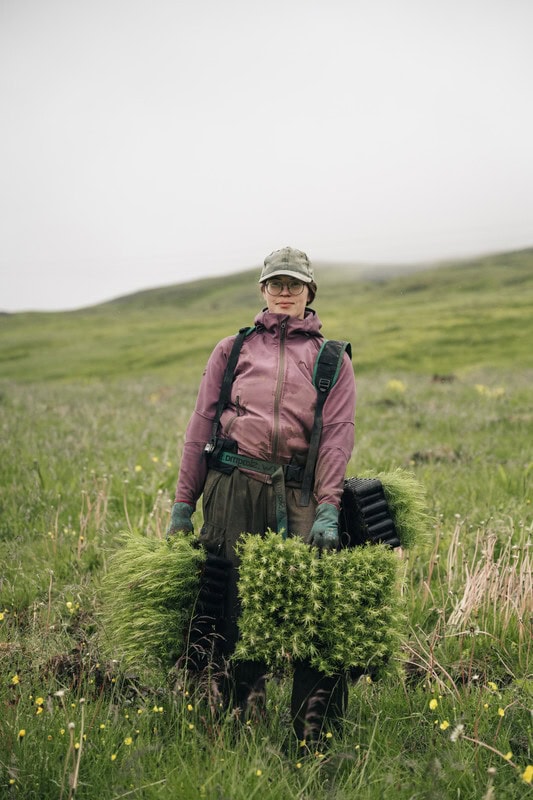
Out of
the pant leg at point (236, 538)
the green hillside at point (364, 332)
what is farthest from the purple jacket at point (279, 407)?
the green hillside at point (364, 332)

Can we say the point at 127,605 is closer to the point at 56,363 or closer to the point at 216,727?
the point at 216,727

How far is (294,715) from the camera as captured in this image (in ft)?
11.5

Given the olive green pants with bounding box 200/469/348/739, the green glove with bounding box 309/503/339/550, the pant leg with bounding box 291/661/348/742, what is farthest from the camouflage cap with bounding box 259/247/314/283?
the pant leg with bounding box 291/661/348/742

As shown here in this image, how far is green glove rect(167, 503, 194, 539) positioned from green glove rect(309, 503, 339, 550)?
0.83 metres

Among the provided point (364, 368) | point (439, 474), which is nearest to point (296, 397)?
point (439, 474)

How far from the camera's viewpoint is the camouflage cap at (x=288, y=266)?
387 cm

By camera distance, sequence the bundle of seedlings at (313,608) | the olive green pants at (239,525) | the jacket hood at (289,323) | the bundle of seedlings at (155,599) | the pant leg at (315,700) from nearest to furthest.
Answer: the bundle of seedlings at (313,608)
the pant leg at (315,700)
the bundle of seedlings at (155,599)
the olive green pants at (239,525)
the jacket hood at (289,323)

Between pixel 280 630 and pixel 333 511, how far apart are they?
26.5 inches

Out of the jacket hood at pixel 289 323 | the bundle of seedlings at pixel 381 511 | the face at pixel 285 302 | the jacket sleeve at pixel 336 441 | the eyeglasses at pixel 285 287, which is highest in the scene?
the eyeglasses at pixel 285 287

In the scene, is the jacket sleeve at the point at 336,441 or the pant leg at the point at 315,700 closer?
the pant leg at the point at 315,700

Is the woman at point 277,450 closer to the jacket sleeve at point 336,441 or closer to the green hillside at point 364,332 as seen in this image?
the jacket sleeve at point 336,441

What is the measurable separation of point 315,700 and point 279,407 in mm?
1545

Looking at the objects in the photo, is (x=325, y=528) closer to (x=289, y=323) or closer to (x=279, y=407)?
(x=279, y=407)

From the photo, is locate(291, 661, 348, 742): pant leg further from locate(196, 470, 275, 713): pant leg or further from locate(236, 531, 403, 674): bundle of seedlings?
locate(196, 470, 275, 713): pant leg
